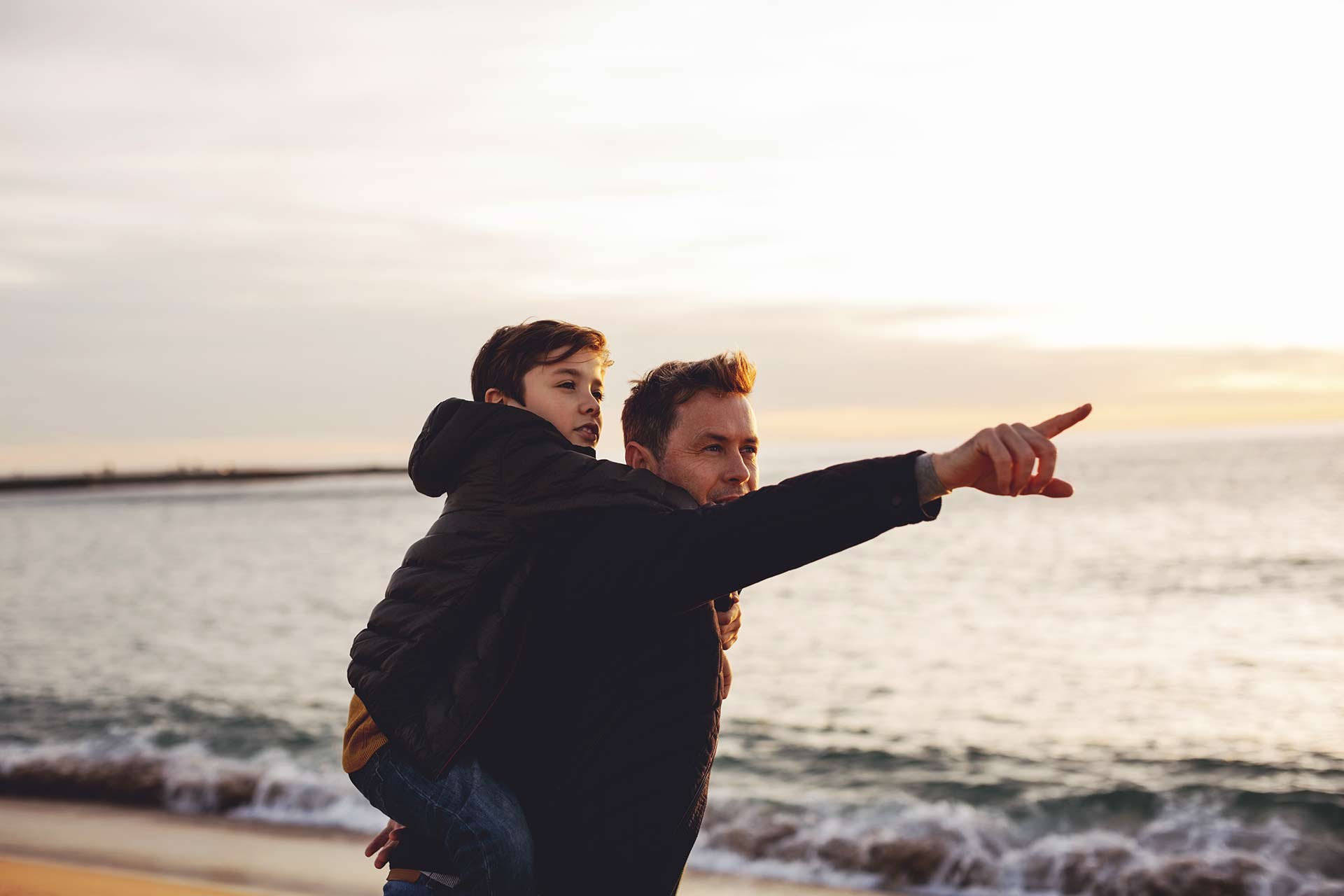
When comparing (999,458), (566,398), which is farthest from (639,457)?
(999,458)

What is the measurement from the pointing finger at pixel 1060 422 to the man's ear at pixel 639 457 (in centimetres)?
89

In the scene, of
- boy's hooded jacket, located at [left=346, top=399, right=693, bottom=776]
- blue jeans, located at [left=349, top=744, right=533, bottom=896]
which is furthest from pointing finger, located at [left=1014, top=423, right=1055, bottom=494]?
blue jeans, located at [left=349, top=744, right=533, bottom=896]

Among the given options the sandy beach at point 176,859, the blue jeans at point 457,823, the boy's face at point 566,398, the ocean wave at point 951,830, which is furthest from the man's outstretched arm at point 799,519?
the ocean wave at point 951,830

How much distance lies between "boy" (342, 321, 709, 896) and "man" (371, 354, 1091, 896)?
50 millimetres

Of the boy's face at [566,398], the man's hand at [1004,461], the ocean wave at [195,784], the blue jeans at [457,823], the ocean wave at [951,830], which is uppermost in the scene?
the boy's face at [566,398]

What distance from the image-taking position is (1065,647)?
1503cm

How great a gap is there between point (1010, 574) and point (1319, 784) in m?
15.2

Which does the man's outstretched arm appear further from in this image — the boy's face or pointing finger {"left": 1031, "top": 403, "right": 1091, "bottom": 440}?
the boy's face

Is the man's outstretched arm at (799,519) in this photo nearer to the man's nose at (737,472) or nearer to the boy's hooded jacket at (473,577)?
the boy's hooded jacket at (473,577)

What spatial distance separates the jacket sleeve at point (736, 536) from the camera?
1511 mm

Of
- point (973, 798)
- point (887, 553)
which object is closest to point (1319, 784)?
point (973, 798)

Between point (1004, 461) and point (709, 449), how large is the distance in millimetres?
864

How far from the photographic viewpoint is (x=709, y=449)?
2207mm

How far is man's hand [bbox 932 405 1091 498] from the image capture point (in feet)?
4.65
